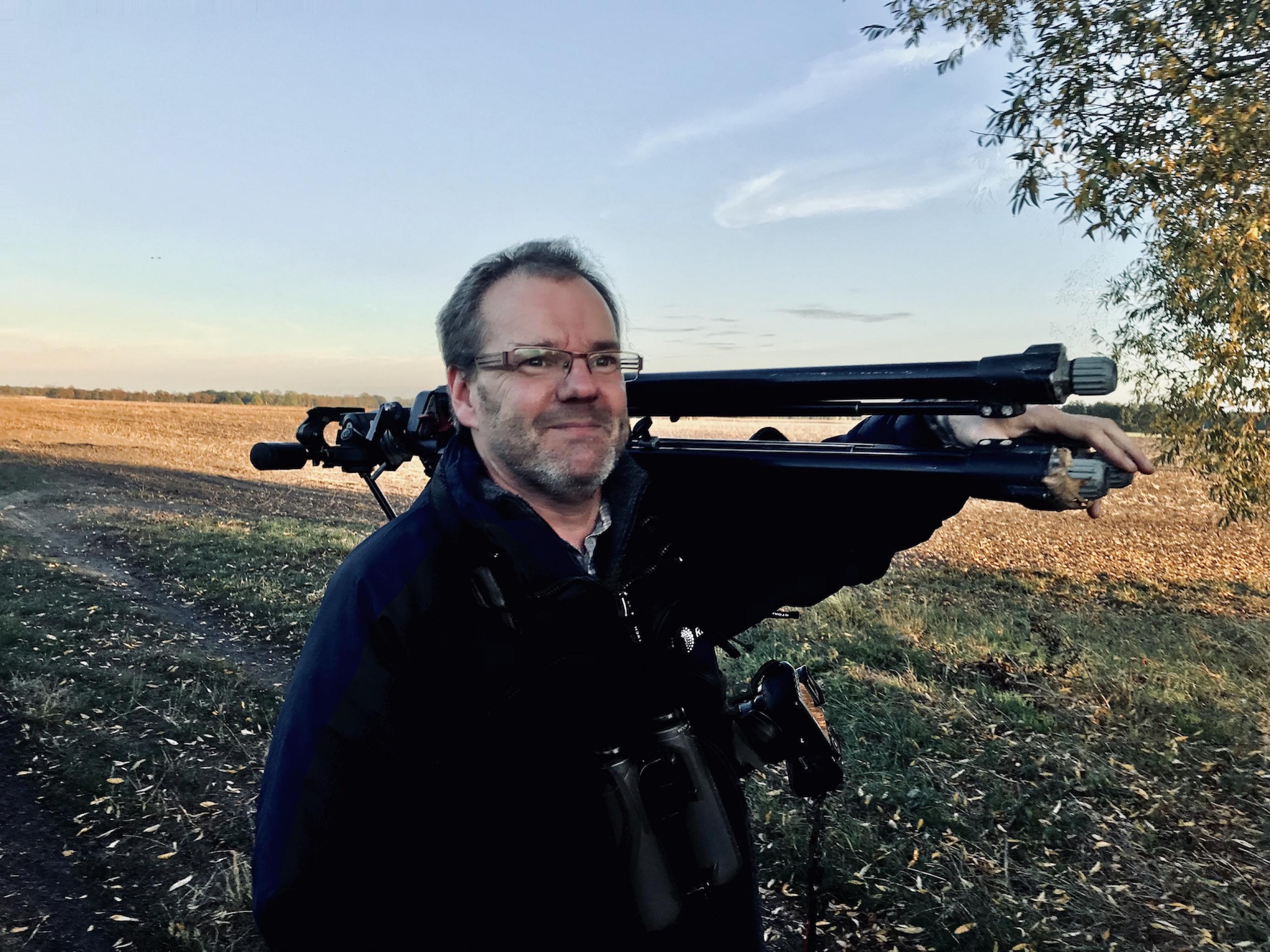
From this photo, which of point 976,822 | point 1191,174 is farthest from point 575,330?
point 1191,174

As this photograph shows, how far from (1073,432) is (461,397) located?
183 centimetres

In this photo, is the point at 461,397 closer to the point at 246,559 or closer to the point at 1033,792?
the point at 1033,792

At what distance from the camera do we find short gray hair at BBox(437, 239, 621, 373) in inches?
104

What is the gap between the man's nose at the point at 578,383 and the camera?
2504 mm

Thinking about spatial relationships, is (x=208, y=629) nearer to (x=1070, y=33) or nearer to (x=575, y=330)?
(x=575, y=330)

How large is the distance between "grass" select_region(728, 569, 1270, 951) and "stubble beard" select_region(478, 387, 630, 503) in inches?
138

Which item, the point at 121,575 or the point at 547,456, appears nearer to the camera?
the point at 547,456

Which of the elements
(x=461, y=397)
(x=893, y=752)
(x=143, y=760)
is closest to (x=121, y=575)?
(x=143, y=760)

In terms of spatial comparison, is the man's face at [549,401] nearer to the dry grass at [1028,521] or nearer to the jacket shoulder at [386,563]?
the jacket shoulder at [386,563]

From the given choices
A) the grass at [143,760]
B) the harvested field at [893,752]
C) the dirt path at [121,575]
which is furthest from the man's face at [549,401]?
the dirt path at [121,575]

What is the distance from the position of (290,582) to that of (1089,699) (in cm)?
1054

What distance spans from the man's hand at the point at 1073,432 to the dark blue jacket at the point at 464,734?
0.55 feet

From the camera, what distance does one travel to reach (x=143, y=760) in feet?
21.3

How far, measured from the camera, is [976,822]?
215 inches
